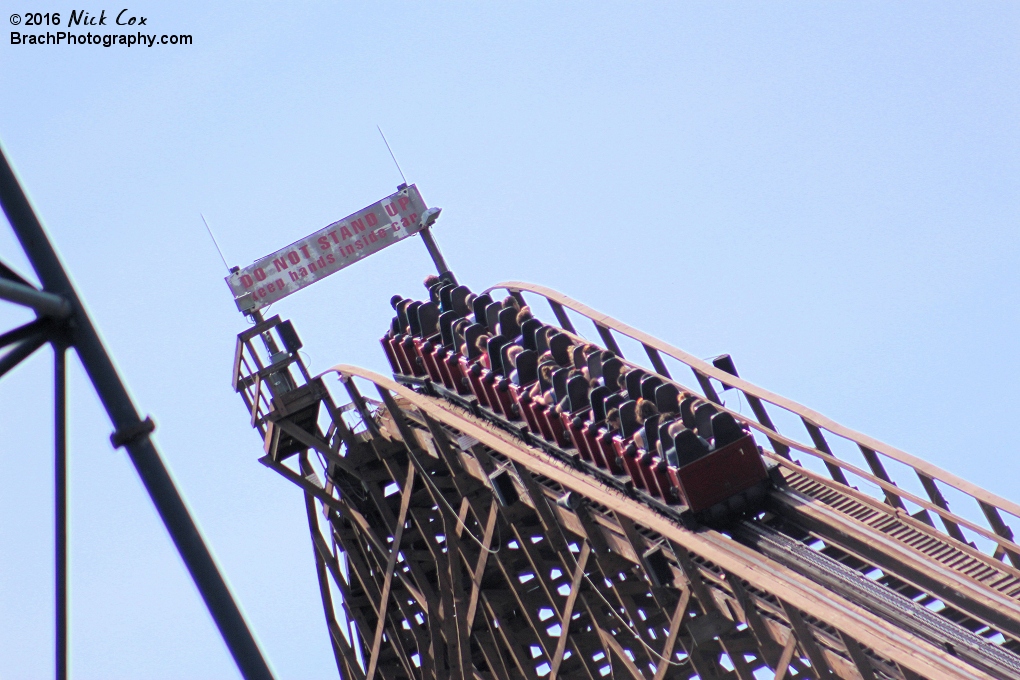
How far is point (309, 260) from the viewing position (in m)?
22.3

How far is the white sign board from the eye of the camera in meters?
22.1

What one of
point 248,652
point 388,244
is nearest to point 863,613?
point 248,652

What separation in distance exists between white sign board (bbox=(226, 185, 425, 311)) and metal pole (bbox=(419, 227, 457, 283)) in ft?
2.48

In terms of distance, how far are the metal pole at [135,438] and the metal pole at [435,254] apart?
19.7 m

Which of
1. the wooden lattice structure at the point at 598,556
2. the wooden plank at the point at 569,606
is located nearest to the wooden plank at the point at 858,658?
the wooden lattice structure at the point at 598,556

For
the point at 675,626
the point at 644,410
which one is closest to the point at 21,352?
the point at 675,626

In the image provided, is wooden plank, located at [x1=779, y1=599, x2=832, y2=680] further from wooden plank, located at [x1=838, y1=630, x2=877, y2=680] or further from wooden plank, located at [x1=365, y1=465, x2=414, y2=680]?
wooden plank, located at [x1=365, y1=465, x2=414, y2=680]

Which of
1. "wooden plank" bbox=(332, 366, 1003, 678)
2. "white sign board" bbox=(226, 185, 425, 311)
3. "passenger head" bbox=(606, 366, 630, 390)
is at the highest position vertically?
"white sign board" bbox=(226, 185, 425, 311)

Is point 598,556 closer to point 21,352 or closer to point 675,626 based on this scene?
point 675,626

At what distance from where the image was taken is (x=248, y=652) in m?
3.21

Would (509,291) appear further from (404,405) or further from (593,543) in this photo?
(593,543)

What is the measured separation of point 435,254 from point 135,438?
20160 mm

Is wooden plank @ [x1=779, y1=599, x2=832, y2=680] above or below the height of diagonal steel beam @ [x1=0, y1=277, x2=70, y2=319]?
below

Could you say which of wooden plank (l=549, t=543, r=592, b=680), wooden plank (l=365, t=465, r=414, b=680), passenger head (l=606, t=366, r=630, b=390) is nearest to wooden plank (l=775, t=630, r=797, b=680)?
wooden plank (l=549, t=543, r=592, b=680)
